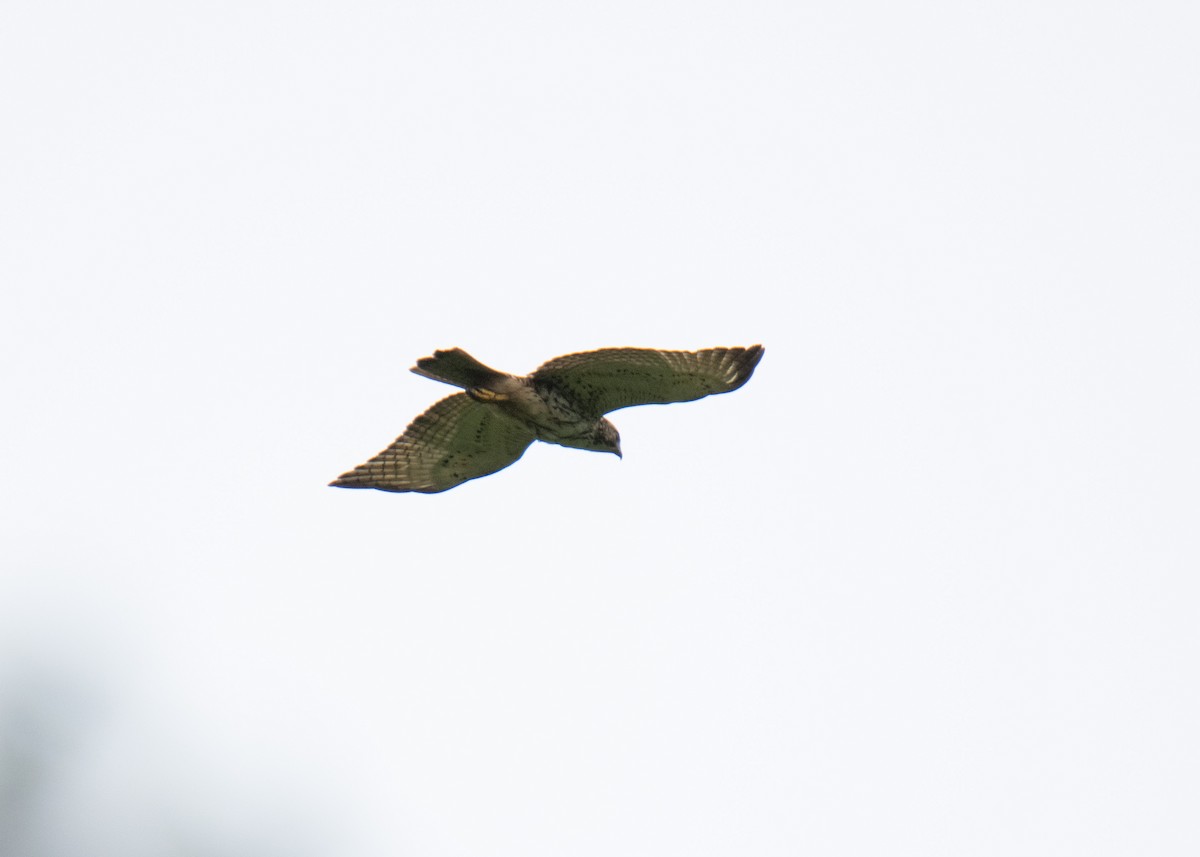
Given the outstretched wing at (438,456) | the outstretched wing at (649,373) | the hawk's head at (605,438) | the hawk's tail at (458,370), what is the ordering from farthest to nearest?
1. the outstretched wing at (438,456)
2. the hawk's head at (605,438)
3. the hawk's tail at (458,370)
4. the outstretched wing at (649,373)

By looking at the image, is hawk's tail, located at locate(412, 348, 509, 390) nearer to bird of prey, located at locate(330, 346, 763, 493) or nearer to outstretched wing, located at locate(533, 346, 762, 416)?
bird of prey, located at locate(330, 346, 763, 493)

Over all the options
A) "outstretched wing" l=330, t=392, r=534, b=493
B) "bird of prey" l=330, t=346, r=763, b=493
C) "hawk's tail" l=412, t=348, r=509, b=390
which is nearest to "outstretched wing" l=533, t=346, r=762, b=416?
"bird of prey" l=330, t=346, r=763, b=493

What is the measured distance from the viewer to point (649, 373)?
7.94 m

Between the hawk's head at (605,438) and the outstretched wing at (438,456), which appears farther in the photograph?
the outstretched wing at (438,456)

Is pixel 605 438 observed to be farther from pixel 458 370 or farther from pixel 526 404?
pixel 458 370

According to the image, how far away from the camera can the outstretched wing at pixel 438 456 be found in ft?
29.8

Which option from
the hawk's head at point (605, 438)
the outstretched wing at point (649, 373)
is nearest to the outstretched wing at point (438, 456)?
the hawk's head at point (605, 438)

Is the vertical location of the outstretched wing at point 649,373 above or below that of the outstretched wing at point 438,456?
above

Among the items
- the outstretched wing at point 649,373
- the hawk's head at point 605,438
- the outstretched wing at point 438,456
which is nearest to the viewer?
the outstretched wing at point 649,373

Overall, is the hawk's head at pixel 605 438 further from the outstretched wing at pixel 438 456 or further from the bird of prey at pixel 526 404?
the outstretched wing at pixel 438 456

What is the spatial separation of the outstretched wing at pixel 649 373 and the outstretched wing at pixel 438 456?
37.7 inches

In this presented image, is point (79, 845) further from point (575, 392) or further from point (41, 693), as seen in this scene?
point (575, 392)

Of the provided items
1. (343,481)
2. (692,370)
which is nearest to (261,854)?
(343,481)

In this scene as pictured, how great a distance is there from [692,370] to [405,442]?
89.5 inches
